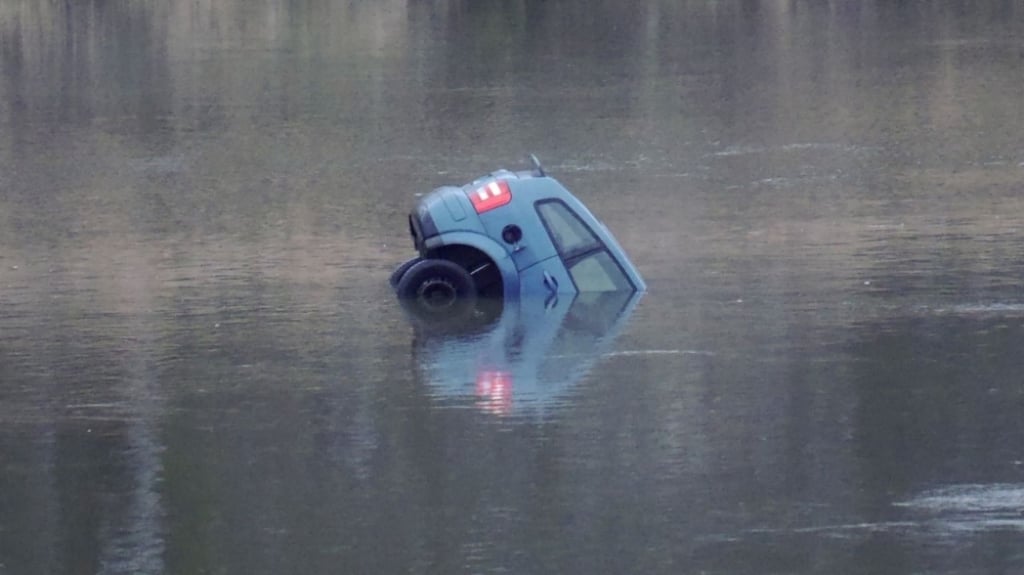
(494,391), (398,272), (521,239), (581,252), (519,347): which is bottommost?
(494,391)

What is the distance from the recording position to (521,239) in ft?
44.6

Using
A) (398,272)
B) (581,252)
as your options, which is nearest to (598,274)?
(581,252)

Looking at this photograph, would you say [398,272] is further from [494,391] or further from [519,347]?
[494,391]

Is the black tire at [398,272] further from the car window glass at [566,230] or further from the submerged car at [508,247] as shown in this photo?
the car window glass at [566,230]

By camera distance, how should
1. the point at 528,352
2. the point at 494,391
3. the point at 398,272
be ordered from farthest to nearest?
the point at 398,272, the point at 528,352, the point at 494,391

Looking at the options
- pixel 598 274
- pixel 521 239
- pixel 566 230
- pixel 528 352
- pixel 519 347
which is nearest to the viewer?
pixel 528 352

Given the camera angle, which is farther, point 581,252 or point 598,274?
point 598,274

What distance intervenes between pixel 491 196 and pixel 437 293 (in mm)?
745

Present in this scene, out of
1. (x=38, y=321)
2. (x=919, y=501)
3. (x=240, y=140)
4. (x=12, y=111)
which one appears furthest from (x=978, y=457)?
(x=12, y=111)

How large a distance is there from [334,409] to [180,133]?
1558 centimetres

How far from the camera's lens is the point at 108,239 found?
57.1 ft

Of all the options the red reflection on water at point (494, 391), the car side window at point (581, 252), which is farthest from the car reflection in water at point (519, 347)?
the car side window at point (581, 252)

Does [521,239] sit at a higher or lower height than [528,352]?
higher

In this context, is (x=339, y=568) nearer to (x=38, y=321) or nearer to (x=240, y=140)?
(x=38, y=321)
